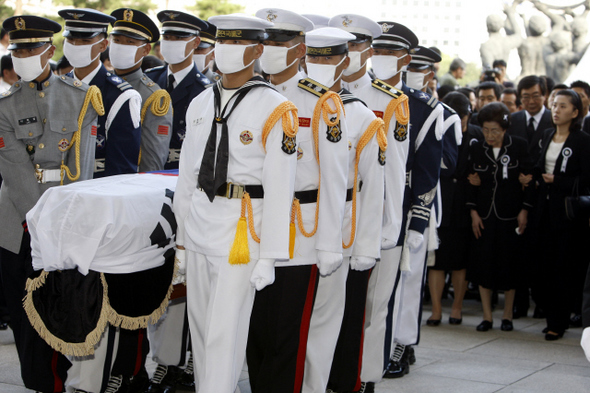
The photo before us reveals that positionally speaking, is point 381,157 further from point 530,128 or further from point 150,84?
point 530,128

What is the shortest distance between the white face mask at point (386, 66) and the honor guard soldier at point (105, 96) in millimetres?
1507

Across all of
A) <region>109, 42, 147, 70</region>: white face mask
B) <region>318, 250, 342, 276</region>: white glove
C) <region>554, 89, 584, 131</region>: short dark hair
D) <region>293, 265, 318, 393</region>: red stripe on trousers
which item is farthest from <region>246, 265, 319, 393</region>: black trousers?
<region>554, 89, 584, 131</region>: short dark hair

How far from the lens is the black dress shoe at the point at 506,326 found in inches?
266

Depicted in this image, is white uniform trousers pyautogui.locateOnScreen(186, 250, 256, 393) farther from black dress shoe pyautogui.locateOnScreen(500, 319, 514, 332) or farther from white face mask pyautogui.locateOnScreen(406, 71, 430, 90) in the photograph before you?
black dress shoe pyautogui.locateOnScreen(500, 319, 514, 332)

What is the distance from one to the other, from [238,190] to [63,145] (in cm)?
142

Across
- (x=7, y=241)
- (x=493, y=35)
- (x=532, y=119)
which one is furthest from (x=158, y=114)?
(x=493, y=35)

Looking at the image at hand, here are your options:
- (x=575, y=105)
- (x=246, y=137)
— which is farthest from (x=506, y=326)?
(x=246, y=137)

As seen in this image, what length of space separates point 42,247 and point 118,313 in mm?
474

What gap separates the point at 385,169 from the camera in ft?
14.1

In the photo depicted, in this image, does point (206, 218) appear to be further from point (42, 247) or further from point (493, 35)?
point (493, 35)

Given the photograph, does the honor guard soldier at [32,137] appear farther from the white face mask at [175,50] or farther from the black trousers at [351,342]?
the black trousers at [351,342]

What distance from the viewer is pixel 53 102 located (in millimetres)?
4352

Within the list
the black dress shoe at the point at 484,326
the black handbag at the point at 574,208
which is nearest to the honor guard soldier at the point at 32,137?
the black handbag at the point at 574,208

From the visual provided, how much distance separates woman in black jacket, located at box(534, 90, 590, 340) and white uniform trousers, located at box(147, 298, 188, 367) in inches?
135
